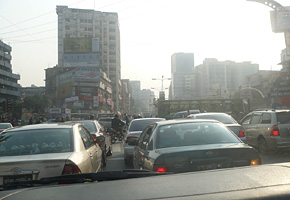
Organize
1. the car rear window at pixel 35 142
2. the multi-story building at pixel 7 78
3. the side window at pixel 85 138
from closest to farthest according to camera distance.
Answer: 1. the car rear window at pixel 35 142
2. the side window at pixel 85 138
3. the multi-story building at pixel 7 78

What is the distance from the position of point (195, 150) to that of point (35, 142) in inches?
96.0

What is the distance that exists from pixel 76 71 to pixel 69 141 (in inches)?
2754

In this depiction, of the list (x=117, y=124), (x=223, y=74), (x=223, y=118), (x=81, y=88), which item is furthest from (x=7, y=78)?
(x=223, y=74)

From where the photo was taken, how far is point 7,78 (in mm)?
93625

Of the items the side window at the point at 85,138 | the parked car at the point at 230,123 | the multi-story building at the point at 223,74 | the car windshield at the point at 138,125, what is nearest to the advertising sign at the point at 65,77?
the car windshield at the point at 138,125

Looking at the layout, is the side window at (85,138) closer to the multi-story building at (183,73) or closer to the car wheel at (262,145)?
the car wheel at (262,145)

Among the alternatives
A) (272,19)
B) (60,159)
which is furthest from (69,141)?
(272,19)

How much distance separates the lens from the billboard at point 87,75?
73.1m

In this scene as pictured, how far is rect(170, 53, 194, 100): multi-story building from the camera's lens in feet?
603

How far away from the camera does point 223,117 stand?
39.1 ft

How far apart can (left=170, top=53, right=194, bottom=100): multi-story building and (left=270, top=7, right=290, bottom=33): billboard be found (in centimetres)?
16308

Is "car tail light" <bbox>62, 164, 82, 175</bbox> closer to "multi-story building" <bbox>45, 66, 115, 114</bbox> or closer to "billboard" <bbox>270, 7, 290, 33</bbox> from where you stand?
"billboard" <bbox>270, 7, 290, 33</bbox>

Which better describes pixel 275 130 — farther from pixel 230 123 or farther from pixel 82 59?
pixel 82 59

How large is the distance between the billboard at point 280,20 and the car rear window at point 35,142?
49.4ft
